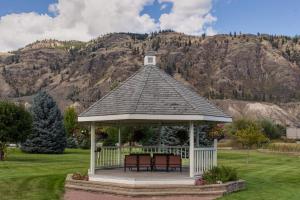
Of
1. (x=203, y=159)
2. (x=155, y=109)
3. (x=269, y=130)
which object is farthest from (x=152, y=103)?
(x=269, y=130)

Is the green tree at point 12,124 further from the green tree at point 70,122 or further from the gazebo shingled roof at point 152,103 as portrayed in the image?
the green tree at point 70,122

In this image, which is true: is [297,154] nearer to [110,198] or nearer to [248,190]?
[248,190]

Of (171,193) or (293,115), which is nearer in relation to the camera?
(171,193)

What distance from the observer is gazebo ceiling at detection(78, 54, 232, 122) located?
16125mm

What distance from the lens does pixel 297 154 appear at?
145 feet

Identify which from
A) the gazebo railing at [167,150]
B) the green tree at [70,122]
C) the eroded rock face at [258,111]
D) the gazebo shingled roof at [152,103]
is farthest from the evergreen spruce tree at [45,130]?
the eroded rock face at [258,111]

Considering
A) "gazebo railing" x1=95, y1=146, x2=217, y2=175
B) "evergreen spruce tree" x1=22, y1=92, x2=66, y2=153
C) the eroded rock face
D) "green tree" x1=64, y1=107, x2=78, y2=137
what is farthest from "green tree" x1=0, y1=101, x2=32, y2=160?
the eroded rock face

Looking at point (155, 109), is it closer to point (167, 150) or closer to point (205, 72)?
point (167, 150)

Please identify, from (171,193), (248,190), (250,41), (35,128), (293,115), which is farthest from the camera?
(250,41)

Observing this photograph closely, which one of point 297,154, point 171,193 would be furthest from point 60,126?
point 171,193

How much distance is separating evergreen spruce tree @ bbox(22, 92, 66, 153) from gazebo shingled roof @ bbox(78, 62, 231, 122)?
24677mm

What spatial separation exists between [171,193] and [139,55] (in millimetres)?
179943

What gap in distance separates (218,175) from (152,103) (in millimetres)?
3200

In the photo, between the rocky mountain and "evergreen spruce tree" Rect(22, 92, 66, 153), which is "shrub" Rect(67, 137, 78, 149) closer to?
"evergreen spruce tree" Rect(22, 92, 66, 153)
